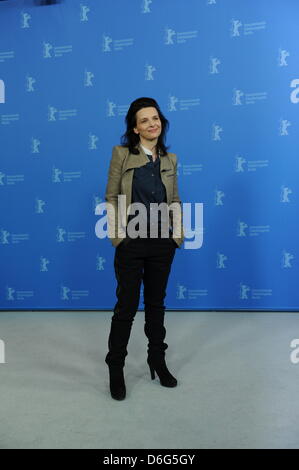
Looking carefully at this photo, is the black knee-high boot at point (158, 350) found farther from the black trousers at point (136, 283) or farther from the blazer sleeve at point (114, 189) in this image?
the blazer sleeve at point (114, 189)

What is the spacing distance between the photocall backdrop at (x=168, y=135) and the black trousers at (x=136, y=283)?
1.45m

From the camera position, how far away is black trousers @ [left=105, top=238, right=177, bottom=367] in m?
1.99

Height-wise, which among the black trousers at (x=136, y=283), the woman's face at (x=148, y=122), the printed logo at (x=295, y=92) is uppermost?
the printed logo at (x=295, y=92)

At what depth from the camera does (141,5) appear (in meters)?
3.38

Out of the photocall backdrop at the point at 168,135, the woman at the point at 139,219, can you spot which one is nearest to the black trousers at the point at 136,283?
the woman at the point at 139,219

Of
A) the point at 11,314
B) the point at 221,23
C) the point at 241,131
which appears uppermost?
the point at 221,23

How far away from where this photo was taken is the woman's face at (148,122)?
6.44 feet

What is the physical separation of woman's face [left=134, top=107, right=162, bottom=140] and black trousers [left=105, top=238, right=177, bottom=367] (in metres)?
0.49

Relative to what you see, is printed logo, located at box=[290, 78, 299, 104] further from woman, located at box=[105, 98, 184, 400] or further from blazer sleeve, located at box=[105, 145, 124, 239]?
blazer sleeve, located at box=[105, 145, 124, 239]

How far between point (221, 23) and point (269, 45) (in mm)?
413

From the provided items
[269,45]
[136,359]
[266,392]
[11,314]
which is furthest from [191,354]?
[269,45]

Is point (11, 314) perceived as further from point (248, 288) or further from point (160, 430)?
point (160, 430)

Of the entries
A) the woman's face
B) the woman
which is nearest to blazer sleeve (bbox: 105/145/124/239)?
the woman

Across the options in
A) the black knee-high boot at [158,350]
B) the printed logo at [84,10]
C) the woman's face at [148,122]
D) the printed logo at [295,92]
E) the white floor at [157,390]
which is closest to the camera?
the white floor at [157,390]
